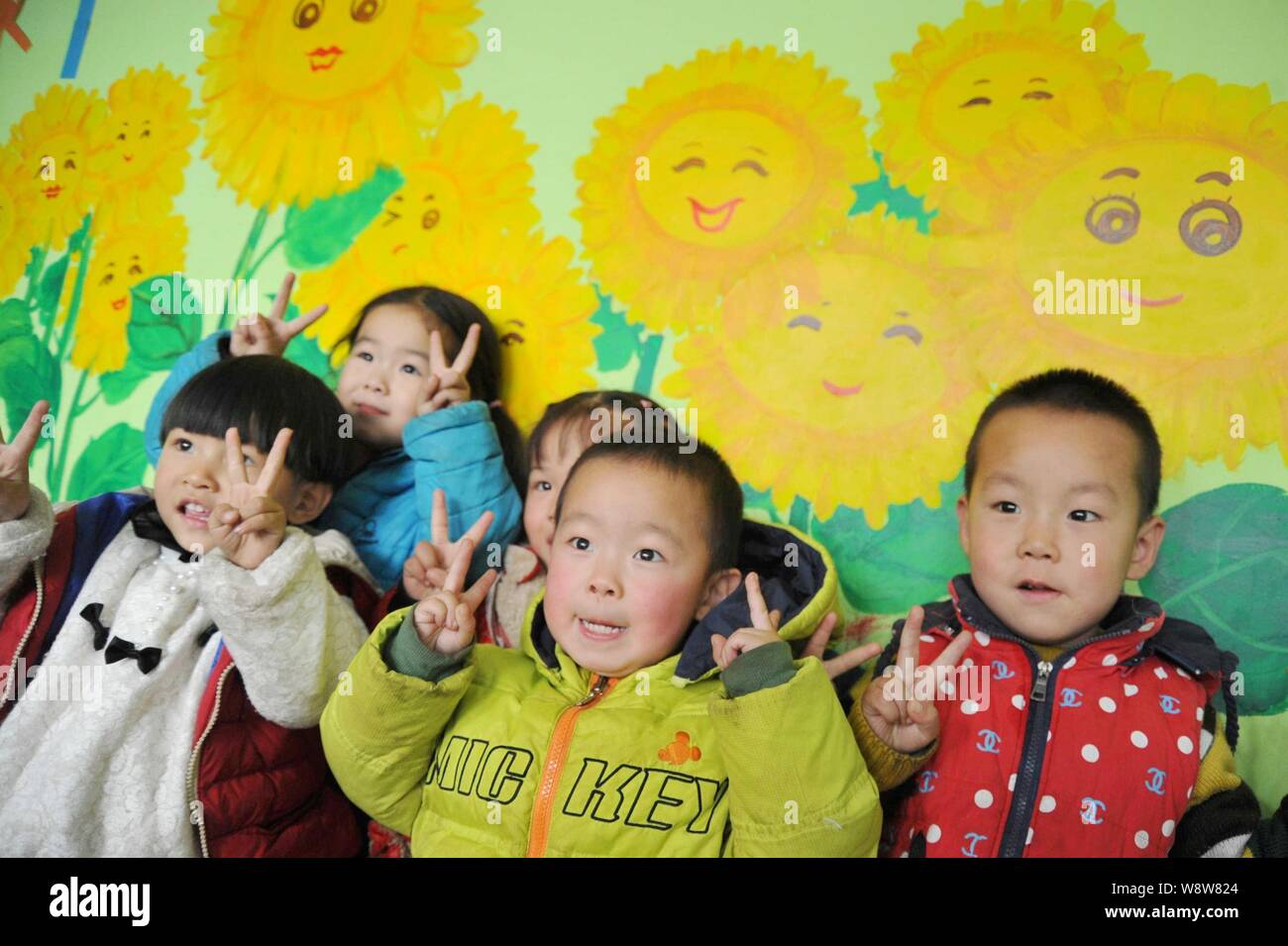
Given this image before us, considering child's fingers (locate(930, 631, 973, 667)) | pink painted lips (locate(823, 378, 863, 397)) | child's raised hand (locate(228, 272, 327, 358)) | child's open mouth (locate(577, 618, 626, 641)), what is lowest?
child's fingers (locate(930, 631, 973, 667))

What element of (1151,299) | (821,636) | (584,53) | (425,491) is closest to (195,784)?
(425,491)

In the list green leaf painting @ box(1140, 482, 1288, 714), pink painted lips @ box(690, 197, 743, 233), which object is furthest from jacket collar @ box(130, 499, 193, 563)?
green leaf painting @ box(1140, 482, 1288, 714)

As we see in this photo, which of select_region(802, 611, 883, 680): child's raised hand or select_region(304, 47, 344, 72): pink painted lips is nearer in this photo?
select_region(802, 611, 883, 680): child's raised hand

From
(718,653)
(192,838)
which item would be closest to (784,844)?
(718,653)

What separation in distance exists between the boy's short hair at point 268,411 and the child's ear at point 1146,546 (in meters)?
1.09

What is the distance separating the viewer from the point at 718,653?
1.20 meters

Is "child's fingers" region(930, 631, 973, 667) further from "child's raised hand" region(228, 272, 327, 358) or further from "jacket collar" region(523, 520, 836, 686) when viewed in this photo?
"child's raised hand" region(228, 272, 327, 358)

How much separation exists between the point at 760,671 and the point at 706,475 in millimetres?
299

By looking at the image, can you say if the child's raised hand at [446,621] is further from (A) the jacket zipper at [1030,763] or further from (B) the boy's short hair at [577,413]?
(A) the jacket zipper at [1030,763]

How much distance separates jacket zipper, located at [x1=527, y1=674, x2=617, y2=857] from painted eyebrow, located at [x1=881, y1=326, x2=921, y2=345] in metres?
0.75

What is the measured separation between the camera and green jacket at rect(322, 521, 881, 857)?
114 cm

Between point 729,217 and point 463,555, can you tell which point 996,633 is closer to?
point 463,555

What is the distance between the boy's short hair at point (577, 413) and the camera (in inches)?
64.2
